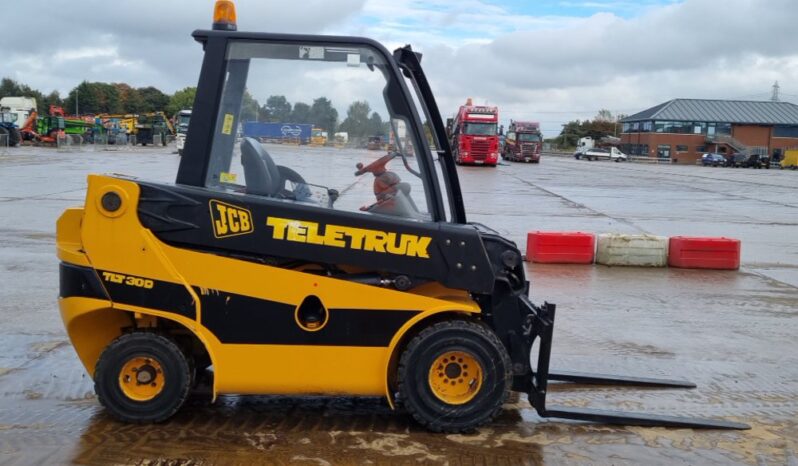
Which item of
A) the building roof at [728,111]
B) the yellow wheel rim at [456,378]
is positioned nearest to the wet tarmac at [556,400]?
the yellow wheel rim at [456,378]

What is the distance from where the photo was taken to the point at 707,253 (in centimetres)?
1148

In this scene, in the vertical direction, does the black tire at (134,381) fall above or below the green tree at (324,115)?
below

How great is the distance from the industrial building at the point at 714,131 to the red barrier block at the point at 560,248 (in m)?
85.8

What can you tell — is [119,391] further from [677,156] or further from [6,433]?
[677,156]

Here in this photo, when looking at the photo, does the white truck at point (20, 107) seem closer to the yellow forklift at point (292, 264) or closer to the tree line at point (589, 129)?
the yellow forklift at point (292, 264)

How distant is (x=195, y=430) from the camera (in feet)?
14.7

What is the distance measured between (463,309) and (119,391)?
2.12 m

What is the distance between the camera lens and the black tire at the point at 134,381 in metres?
4.40

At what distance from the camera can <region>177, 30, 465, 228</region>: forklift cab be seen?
4383 millimetres

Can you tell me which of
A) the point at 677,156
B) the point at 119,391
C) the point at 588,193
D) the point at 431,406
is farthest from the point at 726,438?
the point at 677,156

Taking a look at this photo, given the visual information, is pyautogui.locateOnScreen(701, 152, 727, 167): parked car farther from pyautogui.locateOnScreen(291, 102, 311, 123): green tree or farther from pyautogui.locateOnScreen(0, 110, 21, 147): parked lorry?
pyautogui.locateOnScreen(291, 102, 311, 123): green tree

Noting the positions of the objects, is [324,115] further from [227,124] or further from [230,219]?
[230,219]

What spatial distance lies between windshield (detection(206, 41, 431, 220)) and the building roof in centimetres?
9468

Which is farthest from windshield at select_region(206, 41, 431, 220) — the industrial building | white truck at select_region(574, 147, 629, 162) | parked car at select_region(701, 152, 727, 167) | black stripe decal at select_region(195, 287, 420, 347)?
the industrial building
